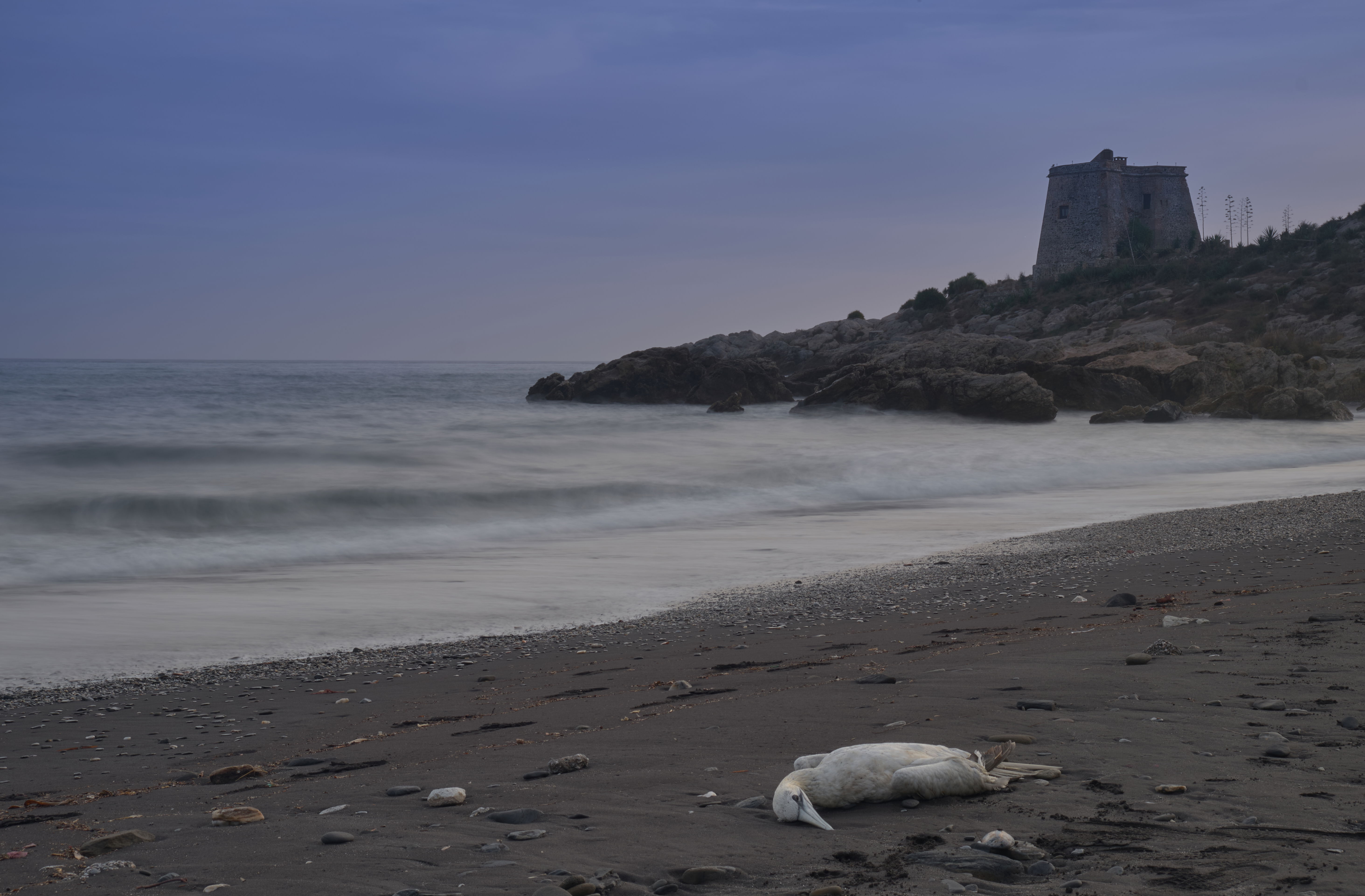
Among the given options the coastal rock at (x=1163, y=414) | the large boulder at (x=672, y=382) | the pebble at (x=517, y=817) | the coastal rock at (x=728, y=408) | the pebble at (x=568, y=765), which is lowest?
the pebble at (x=568, y=765)

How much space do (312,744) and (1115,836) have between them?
3199 millimetres

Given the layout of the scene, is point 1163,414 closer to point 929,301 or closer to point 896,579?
point 896,579

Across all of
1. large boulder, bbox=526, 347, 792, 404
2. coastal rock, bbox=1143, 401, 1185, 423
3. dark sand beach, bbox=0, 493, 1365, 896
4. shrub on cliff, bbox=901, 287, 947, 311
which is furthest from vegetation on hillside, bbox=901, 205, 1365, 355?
dark sand beach, bbox=0, 493, 1365, 896

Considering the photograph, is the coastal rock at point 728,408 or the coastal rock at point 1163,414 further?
the coastal rock at point 728,408

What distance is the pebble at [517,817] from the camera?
2.72 m

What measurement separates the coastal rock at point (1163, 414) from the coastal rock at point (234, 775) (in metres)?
26.9

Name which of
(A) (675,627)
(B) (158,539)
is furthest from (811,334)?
(A) (675,627)

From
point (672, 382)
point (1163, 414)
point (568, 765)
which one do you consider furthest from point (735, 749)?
point (672, 382)

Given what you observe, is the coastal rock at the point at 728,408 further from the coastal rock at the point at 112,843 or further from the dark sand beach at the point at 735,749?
the coastal rock at the point at 112,843


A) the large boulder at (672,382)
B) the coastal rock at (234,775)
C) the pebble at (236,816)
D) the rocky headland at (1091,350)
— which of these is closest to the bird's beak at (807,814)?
the pebble at (236,816)

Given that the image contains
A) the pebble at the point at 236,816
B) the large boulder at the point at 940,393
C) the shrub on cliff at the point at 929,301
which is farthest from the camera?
the shrub on cliff at the point at 929,301

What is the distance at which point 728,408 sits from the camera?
3644 centimetres

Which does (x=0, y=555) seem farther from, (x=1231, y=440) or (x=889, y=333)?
(x=889, y=333)

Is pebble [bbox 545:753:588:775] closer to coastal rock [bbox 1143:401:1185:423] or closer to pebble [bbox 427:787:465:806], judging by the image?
pebble [bbox 427:787:465:806]
